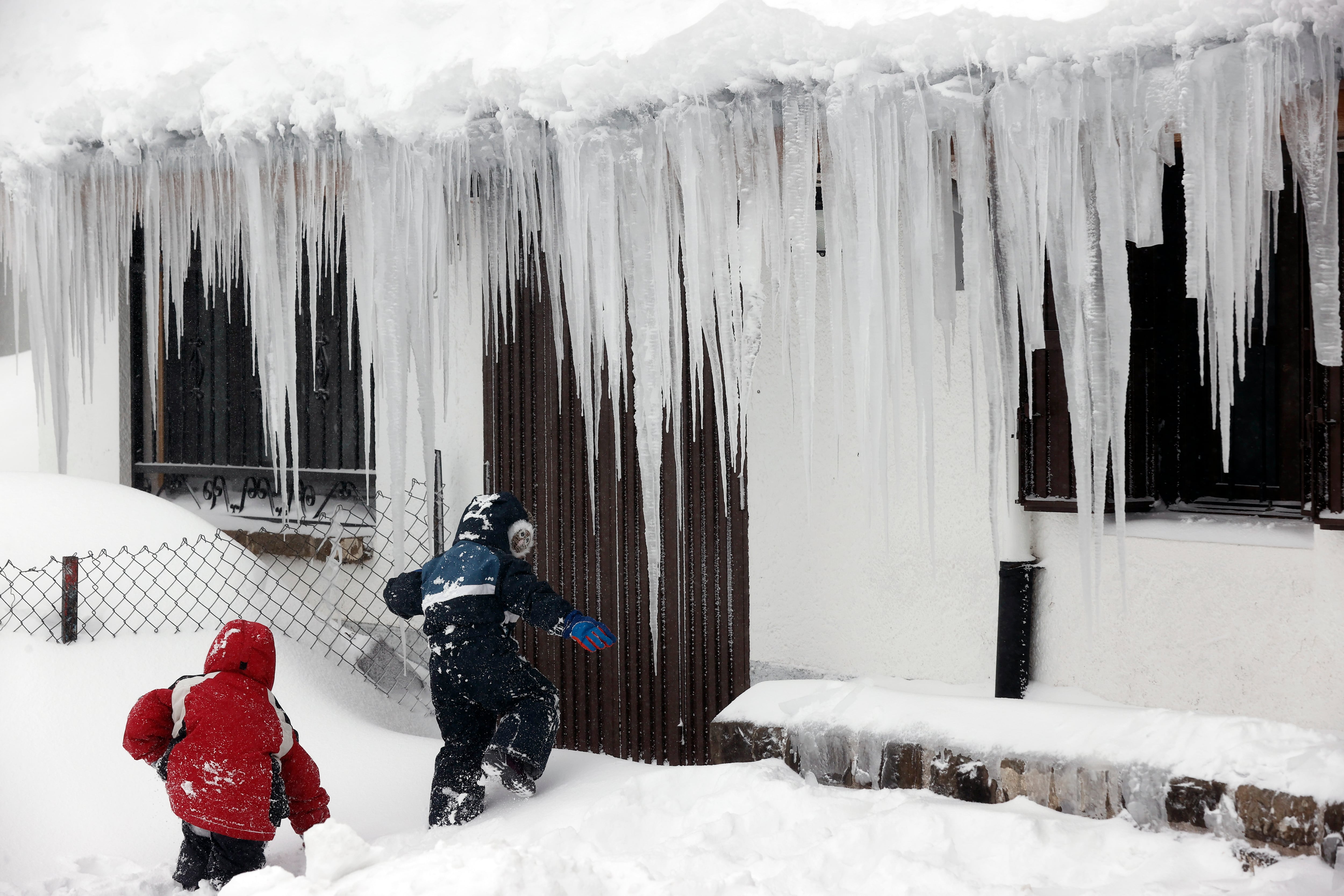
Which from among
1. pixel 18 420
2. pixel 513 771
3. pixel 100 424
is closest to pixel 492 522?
pixel 513 771

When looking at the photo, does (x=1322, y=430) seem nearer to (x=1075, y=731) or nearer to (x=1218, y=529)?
(x=1218, y=529)

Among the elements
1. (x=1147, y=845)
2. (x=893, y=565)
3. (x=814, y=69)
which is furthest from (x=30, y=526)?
(x=1147, y=845)

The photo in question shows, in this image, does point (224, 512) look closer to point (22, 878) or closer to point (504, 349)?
point (504, 349)

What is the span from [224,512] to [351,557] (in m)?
1.53

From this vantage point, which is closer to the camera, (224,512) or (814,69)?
(814,69)

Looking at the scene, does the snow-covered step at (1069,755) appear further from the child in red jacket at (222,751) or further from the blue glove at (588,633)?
the child in red jacket at (222,751)

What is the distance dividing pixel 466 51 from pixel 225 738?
223 cm

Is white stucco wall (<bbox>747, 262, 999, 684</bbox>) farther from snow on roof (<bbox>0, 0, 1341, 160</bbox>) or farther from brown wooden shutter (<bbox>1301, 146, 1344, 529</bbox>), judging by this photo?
snow on roof (<bbox>0, 0, 1341, 160</bbox>)

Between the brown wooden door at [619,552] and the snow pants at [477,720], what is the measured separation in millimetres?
1173

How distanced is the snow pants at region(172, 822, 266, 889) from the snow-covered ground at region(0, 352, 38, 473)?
8.66 meters

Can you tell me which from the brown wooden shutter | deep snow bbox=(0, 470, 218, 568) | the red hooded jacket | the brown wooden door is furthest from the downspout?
deep snow bbox=(0, 470, 218, 568)

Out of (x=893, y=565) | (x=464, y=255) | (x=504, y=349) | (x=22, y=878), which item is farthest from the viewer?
(x=504, y=349)

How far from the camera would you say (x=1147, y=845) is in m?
2.85

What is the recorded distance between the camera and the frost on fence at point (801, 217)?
2.62 meters
